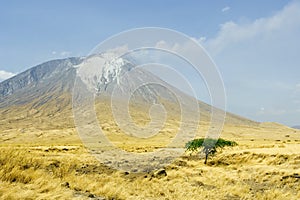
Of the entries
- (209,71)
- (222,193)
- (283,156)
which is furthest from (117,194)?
(283,156)

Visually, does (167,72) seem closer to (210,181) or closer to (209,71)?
(209,71)

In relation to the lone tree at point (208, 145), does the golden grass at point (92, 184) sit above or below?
below

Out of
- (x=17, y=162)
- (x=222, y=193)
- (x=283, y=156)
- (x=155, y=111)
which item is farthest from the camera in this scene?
(x=283, y=156)

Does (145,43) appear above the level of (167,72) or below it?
above

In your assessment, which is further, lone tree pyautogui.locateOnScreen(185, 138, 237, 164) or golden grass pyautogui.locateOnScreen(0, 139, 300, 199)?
lone tree pyautogui.locateOnScreen(185, 138, 237, 164)

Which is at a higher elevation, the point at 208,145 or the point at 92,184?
the point at 208,145

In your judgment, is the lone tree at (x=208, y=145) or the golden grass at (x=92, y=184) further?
the lone tree at (x=208, y=145)

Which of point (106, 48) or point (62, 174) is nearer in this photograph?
point (62, 174)

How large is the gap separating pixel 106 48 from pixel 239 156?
1236 inches

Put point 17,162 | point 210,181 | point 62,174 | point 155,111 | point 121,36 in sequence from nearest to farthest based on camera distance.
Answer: point 17,162, point 62,174, point 121,36, point 155,111, point 210,181

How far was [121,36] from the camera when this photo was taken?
2223cm

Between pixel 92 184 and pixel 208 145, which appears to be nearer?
pixel 92 184

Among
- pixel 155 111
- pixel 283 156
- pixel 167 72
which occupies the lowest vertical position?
pixel 283 156

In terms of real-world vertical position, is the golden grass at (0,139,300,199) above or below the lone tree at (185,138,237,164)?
below
